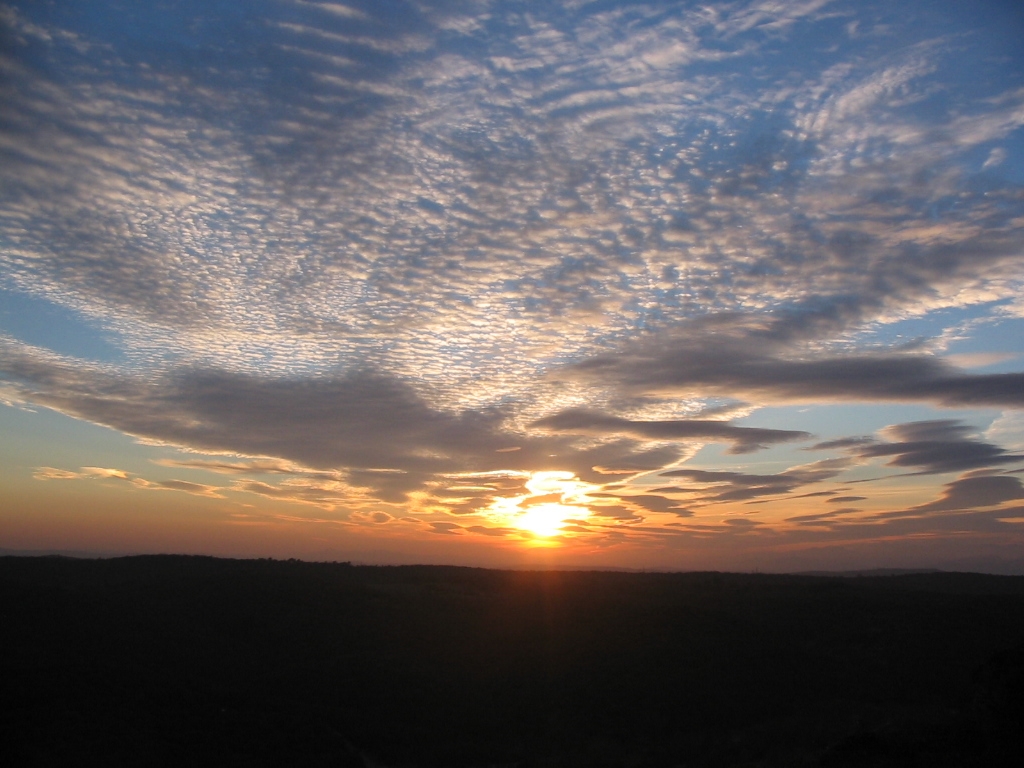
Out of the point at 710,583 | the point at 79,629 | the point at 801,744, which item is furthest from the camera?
the point at 710,583

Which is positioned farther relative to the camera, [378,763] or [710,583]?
[710,583]

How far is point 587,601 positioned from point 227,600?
2116 centimetres

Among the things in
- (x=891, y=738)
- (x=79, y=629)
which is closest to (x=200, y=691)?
(x=79, y=629)

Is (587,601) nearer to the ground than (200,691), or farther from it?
farther from it

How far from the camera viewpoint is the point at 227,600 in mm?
38219

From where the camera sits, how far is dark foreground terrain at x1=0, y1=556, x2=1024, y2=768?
62.2 ft

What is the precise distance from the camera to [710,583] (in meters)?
48.9

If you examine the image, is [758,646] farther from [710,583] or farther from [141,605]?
[141,605]

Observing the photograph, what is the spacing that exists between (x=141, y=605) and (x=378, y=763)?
73.7 ft

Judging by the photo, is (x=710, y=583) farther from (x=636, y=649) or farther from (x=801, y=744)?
(x=801, y=744)

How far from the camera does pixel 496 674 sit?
2888 cm

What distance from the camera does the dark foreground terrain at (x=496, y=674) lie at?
62.2ft

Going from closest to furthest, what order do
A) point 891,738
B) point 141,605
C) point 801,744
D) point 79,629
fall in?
point 891,738 → point 801,744 → point 79,629 → point 141,605

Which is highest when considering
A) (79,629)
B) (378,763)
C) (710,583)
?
(710,583)
